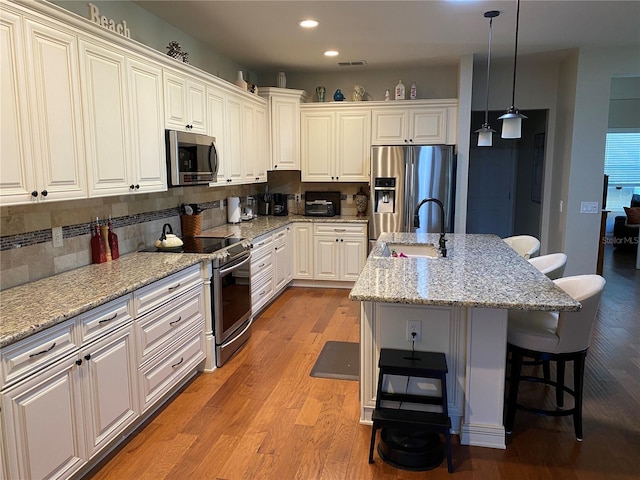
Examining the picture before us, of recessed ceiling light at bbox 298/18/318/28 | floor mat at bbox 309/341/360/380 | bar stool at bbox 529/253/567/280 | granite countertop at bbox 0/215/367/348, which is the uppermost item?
recessed ceiling light at bbox 298/18/318/28

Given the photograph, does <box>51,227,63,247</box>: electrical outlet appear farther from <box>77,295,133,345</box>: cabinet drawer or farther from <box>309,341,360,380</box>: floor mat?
<box>309,341,360,380</box>: floor mat

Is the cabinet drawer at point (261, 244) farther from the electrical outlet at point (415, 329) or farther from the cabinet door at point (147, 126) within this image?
the electrical outlet at point (415, 329)

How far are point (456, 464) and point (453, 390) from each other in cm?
36

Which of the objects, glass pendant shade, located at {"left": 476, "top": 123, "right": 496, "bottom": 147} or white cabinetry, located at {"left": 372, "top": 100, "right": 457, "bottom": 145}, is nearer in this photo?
glass pendant shade, located at {"left": 476, "top": 123, "right": 496, "bottom": 147}

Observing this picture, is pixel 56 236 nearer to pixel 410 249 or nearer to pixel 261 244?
pixel 261 244

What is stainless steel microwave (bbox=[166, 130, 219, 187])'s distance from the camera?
3.31 m

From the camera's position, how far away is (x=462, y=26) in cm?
399

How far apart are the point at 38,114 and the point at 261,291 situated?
2.75 m

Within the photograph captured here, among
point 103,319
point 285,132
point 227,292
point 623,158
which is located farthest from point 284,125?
point 623,158

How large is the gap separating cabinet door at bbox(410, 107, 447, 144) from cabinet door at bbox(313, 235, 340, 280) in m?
1.57

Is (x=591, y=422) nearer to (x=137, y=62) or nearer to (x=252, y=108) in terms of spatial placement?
(x=137, y=62)

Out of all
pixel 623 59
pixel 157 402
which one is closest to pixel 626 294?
pixel 623 59

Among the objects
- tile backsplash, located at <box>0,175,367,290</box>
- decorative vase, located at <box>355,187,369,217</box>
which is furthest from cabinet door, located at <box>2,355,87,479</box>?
decorative vase, located at <box>355,187,369,217</box>

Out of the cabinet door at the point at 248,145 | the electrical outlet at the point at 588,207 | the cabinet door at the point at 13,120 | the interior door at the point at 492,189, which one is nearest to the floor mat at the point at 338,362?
the cabinet door at the point at 248,145
